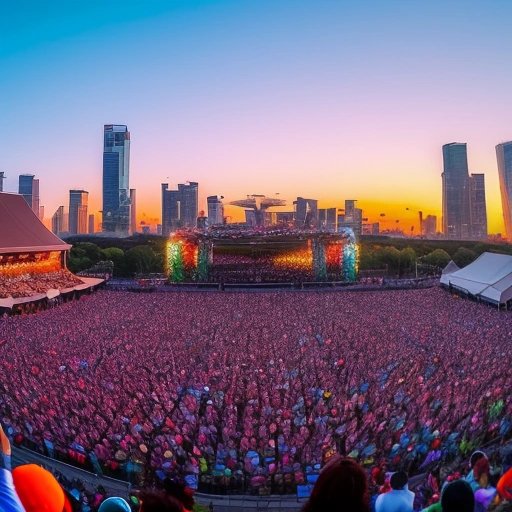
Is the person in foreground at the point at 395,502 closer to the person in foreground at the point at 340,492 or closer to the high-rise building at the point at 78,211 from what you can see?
the person in foreground at the point at 340,492

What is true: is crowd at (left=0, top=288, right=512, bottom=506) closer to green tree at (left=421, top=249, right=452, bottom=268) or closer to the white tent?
the white tent

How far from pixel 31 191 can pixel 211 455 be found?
632 ft

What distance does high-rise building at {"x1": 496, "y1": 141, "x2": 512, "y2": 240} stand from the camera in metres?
136

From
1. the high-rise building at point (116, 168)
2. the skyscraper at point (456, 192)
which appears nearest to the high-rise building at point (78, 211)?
the high-rise building at point (116, 168)

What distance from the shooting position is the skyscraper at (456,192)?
160m

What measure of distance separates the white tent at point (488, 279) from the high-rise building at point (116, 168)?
152510mm

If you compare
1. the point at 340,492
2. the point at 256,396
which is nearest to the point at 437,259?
the point at 256,396

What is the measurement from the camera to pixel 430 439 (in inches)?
303

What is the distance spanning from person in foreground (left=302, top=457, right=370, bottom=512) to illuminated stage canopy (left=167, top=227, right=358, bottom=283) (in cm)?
4147

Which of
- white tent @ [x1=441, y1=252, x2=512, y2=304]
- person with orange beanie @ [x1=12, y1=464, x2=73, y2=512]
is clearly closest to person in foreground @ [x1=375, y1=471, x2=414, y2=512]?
person with orange beanie @ [x1=12, y1=464, x2=73, y2=512]

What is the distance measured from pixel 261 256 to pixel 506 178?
126855 millimetres

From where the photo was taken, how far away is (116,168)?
186 m

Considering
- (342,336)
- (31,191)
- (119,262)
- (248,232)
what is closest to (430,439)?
(342,336)

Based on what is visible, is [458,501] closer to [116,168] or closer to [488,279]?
[488,279]
